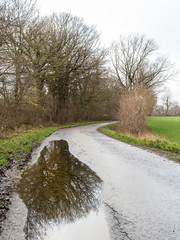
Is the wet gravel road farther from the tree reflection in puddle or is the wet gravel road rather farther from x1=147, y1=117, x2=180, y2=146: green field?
x1=147, y1=117, x2=180, y2=146: green field

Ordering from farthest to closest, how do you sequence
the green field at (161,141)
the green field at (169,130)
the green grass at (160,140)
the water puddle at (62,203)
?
1. the green field at (169,130)
2. the green grass at (160,140)
3. the green field at (161,141)
4. the water puddle at (62,203)

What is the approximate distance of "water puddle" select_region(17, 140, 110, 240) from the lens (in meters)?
2.84

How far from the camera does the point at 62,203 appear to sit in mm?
3670

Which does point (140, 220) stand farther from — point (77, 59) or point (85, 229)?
point (77, 59)

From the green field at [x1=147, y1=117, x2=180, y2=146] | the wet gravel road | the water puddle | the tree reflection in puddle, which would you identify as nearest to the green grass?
the green field at [x1=147, y1=117, x2=180, y2=146]

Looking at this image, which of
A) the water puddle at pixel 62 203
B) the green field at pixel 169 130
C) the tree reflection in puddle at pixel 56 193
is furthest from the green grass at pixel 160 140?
the water puddle at pixel 62 203

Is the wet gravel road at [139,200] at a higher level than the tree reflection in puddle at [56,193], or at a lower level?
lower

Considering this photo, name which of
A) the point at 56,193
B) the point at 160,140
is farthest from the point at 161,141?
the point at 56,193

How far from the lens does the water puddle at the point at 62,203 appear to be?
284 centimetres

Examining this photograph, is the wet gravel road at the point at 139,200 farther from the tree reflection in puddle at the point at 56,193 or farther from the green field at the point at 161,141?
the green field at the point at 161,141

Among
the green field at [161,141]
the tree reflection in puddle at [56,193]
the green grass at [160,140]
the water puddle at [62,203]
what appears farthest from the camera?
the green grass at [160,140]

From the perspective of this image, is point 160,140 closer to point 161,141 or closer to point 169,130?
point 161,141

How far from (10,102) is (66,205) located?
41.5ft

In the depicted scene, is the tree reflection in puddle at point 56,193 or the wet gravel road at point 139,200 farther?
the tree reflection in puddle at point 56,193
